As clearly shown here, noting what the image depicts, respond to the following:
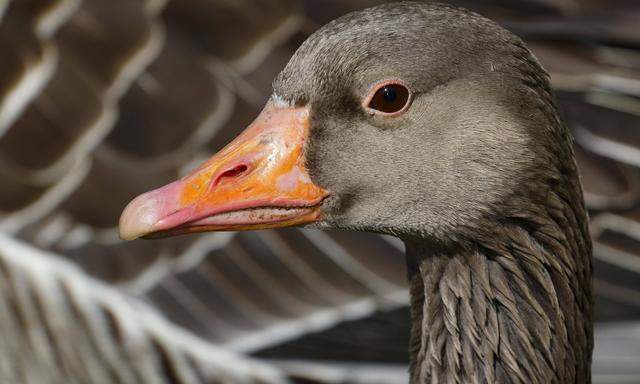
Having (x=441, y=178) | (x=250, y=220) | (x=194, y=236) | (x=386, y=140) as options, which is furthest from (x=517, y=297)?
(x=194, y=236)

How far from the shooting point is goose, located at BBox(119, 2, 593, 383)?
2783 millimetres

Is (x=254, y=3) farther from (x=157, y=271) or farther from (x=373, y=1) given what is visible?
(x=157, y=271)

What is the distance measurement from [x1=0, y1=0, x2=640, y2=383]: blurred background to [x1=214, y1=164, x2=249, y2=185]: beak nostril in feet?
5.23

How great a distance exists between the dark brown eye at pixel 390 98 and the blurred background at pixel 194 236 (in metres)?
1.59

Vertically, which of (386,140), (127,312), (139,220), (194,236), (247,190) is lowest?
(139,220)

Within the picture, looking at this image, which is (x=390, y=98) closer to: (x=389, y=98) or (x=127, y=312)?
(x=389, y=98)

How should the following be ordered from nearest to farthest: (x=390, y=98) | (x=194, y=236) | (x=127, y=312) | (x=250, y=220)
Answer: (x=390, y=98)
(x=250, y=220)
(x=194, y=236)
(x=127, y=312)

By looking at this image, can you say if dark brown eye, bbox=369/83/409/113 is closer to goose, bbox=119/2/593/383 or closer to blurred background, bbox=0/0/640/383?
goose, bbox=119/2/593/383

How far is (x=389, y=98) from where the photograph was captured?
2.79 meters

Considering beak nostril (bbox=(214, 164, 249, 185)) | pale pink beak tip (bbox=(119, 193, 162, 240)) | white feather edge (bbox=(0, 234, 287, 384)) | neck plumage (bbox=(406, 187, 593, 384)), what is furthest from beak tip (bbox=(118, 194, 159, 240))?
white feather edge (bbox=(0, 234, 287, 384))

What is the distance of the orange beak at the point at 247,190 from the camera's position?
285 cm

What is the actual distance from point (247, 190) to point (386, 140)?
37 cm

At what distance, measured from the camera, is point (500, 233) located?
288 cm

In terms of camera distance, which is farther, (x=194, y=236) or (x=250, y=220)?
(x=194, y=236)
